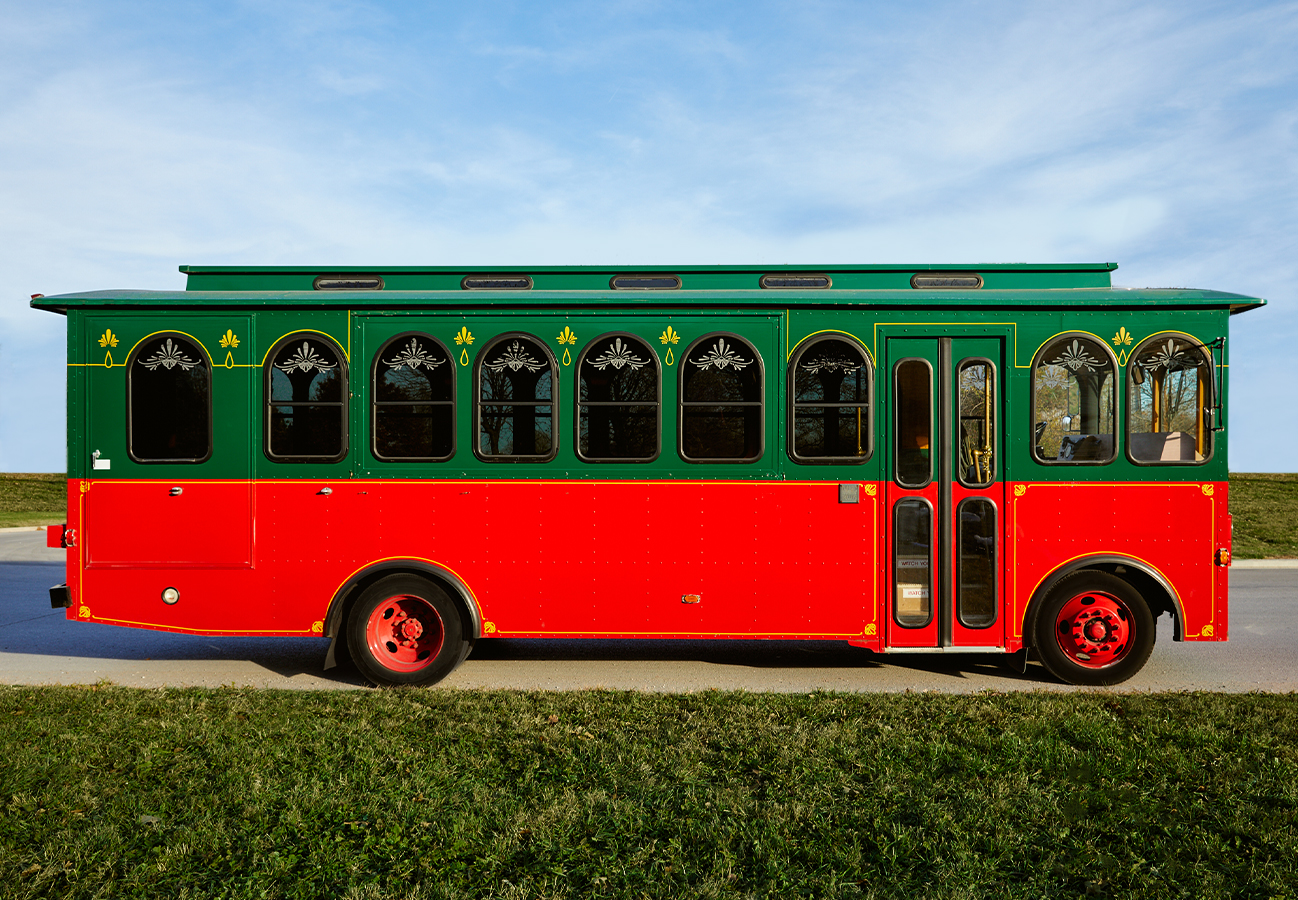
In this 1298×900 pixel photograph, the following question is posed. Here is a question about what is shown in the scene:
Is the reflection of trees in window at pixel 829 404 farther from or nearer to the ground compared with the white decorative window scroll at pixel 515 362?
nearer to the ground

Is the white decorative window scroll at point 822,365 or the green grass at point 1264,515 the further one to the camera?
the green grass at point 1264,515

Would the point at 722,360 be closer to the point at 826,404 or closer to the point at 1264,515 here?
the point at 826,404

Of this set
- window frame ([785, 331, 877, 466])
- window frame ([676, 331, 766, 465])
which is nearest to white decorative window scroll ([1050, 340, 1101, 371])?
window frame ([785, 331, 877, 466])

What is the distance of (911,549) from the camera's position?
5.99 metres

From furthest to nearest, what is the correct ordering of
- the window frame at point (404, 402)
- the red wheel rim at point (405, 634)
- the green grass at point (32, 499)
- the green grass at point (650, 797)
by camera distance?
the green grass at point (32, 499) < the red wheel rim at point (405, 634) < the window frame at point (404, 402) < the green grass at point (650, 797)

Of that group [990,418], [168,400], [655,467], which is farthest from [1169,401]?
[168,400]

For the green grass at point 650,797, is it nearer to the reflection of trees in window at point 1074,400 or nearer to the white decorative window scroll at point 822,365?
the reflection of trees in window at point 1074,400

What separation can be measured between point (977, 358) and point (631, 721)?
3.64 meters

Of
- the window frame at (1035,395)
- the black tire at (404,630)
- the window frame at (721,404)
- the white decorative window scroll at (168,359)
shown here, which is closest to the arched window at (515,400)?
the window frame at (721,404)

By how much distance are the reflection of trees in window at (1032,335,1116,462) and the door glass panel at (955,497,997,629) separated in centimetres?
59

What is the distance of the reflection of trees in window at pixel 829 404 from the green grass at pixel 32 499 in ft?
70.2

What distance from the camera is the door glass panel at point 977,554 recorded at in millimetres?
5992

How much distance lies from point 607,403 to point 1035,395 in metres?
3.18

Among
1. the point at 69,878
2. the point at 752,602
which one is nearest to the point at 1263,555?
the point at 752,602
